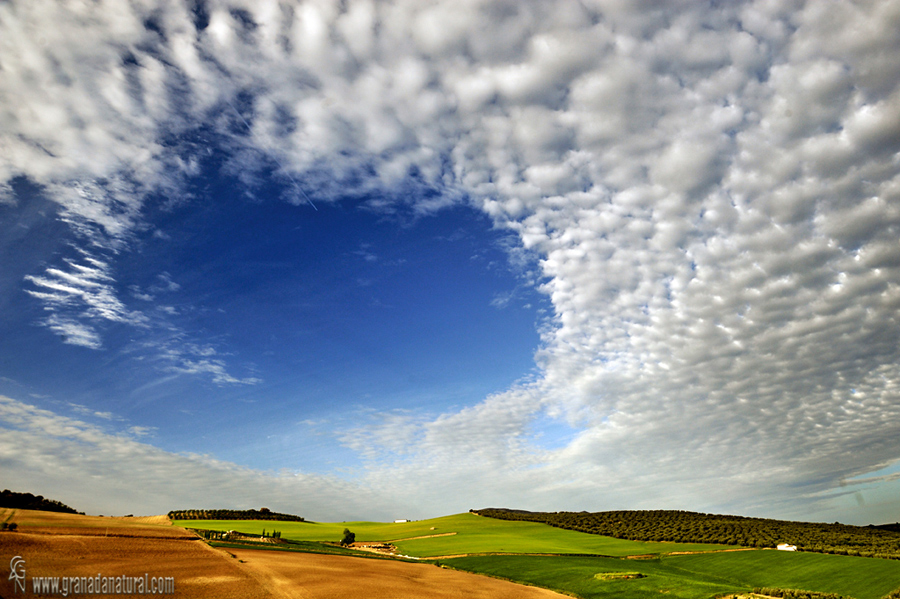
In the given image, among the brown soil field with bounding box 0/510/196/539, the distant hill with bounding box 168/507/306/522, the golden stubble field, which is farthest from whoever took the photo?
the distant hill with bounding box 168/507/306/522

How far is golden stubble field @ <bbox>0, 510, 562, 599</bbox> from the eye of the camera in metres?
29.3

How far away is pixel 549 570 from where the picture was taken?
51938 millimetres

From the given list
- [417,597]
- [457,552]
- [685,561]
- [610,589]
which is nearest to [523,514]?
A: [457,552]

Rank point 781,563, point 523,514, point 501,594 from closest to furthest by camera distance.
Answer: point 501,594
point 781,563
point 523,514

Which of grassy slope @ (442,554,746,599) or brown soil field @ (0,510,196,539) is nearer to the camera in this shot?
grassy slope @ (442,554,746,599)

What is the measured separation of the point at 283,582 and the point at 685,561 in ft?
174

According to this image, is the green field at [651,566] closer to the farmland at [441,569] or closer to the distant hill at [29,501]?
the farmland at [441,569]

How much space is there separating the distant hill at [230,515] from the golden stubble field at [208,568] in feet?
236

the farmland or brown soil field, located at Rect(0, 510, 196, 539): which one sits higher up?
brown soil field, located at Rect(0, 510, 196, 539)

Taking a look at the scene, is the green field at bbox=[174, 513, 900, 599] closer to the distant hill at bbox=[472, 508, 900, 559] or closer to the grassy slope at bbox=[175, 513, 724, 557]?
the grassy slope at bbox=[175, 513, 724, 557]

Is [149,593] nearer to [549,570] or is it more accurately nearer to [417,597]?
[417,597]

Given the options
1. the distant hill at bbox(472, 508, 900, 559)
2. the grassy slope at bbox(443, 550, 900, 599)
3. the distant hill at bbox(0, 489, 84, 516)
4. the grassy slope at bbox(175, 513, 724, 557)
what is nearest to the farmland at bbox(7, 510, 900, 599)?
the grassy slope at bbox(443, 550, 900, 599)

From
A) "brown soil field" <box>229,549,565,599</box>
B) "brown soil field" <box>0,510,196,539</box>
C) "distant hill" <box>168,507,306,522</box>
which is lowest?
"distant hill" <box>168,507,306,522</box>

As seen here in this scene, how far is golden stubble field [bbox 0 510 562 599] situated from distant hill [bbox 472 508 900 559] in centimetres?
5220
